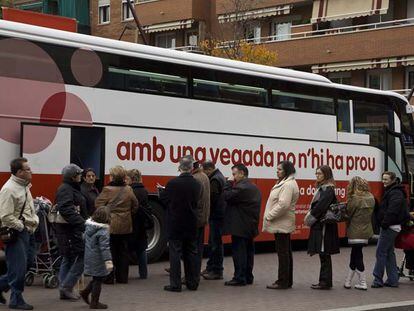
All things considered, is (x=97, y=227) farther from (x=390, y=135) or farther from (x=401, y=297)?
(x=390, y=135)

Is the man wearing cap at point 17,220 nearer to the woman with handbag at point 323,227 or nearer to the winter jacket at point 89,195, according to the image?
the winter jacket at point 89,195

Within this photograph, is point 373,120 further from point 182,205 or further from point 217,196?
point 182,205

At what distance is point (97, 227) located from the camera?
8.91 metres

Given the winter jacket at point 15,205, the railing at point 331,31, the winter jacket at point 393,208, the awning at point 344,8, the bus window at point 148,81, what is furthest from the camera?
the railing at point 331,31

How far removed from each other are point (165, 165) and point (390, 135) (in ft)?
23.5

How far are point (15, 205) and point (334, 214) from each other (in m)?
4.58

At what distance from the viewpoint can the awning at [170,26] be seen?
41541 mm

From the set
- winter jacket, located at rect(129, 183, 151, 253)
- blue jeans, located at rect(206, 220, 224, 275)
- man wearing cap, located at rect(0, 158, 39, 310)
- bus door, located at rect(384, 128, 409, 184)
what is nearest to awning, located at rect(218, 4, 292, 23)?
bus door, located at rect(384, 128, 409, 184)

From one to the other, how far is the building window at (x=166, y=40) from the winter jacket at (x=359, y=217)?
1328 inches

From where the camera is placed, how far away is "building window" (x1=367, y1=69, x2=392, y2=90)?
3650cm

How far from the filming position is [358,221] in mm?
10953

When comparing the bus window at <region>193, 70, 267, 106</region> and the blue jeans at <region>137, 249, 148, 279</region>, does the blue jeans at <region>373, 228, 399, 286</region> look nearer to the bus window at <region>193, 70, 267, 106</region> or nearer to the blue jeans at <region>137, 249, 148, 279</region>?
the blue jeans at <region>137, 249, 148, 279</region>

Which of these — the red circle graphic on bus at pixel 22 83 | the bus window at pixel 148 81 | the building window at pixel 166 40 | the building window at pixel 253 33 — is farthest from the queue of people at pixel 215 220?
the building window at pixel 166 40

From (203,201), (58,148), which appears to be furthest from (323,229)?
(58,148)
